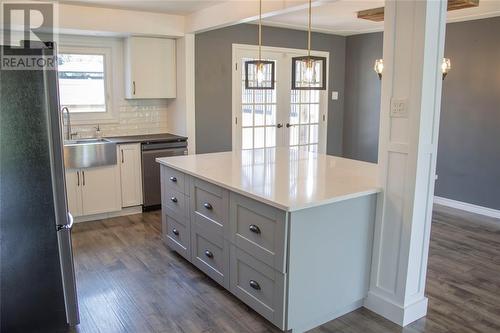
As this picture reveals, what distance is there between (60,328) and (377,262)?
1.98m

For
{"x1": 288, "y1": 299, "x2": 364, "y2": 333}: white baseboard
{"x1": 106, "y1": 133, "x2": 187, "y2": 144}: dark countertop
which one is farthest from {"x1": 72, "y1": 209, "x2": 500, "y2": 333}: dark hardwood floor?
{"x1": 106, "y1": 133, "x2": 187, "y2": 144}: dark countertop

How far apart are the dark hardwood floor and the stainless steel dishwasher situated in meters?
0.70

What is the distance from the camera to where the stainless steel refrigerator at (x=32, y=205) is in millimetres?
2086

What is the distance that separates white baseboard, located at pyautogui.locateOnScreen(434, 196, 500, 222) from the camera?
16.3 feet

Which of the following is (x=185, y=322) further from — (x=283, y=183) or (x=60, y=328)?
(x=283, y=183)

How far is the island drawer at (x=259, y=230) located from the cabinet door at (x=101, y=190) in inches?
95.2

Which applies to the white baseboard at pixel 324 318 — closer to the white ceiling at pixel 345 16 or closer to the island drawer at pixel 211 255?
the island drawer at pixel 211 255

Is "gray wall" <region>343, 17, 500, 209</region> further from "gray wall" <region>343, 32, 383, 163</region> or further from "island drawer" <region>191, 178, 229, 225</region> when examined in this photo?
"island drawer" <region>191, 178, 229, 225</region>

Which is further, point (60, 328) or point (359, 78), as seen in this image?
point (359, 78)

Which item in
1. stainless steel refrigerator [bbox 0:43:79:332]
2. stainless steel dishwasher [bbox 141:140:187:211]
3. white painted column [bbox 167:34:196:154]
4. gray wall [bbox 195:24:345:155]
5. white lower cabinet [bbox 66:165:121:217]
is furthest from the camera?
gray wall [bbox 195:24:345:155]

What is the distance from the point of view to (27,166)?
2156 millimetres

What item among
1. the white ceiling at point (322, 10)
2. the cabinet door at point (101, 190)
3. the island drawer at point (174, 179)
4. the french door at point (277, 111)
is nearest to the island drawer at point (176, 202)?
the island drawer at point (174, 179)


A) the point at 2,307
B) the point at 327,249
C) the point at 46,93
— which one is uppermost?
the point at 46,93

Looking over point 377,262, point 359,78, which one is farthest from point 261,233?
point 359,78
